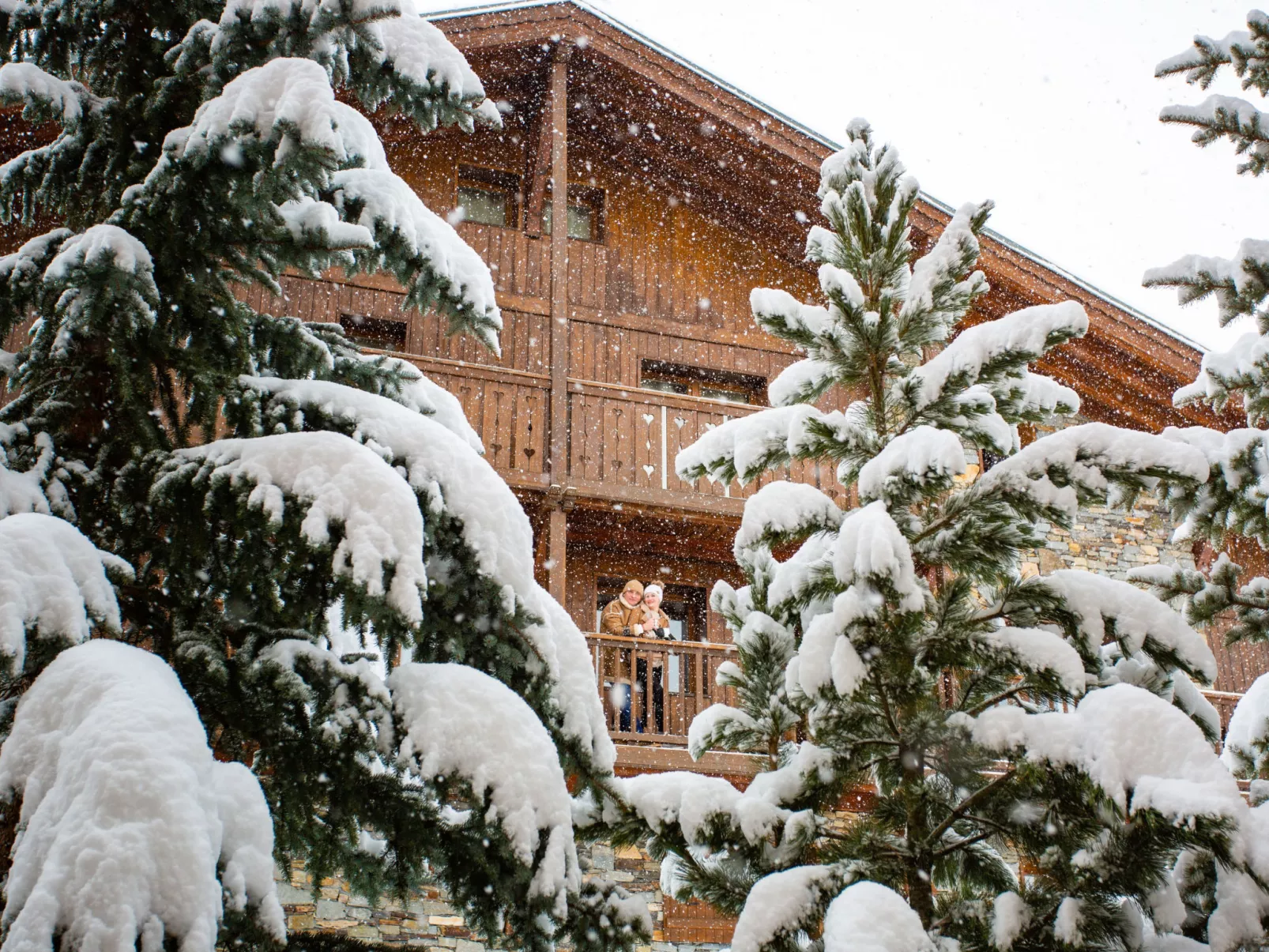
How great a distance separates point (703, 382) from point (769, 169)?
2.79 metres

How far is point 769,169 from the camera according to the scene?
44.8ft

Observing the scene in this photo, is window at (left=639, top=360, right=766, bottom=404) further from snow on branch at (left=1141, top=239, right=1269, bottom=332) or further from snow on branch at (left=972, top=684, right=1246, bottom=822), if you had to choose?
snow on branch at (left=972, top=684, right=1246, bottom=822)

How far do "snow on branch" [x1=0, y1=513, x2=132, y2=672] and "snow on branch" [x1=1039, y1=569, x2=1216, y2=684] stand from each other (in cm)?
269

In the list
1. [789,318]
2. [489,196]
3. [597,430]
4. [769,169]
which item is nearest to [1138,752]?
[789,318]

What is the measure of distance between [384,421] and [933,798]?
7.10 ft

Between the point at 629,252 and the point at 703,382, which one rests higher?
the point at 629,252

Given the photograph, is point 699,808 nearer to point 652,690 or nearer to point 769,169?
point 652,690

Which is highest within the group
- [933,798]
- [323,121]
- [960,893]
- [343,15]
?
[343,15]

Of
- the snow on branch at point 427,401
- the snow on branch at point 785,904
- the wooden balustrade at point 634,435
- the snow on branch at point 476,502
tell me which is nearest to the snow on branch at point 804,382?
the snow on branch at point 476,502

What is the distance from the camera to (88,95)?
412 centimetres

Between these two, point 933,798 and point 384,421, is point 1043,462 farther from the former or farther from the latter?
point 384,421

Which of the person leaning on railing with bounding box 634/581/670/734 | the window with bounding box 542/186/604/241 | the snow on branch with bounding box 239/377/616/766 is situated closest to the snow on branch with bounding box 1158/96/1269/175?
the snow on branch with bounding box 239/377/616/766

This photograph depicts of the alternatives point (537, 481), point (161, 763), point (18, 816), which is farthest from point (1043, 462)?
point (537, 481)

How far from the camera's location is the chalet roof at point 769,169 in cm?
1262
